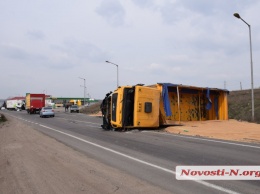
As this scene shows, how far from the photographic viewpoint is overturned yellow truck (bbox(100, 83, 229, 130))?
19.7 m

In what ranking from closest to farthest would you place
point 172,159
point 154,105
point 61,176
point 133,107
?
point 61,176, point 172,159, point 133,107, point 154,105

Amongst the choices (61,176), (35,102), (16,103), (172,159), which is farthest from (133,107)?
(16,103)

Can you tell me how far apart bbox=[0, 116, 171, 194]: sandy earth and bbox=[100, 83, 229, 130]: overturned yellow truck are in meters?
8.89

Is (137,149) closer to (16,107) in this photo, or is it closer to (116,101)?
(116,101)

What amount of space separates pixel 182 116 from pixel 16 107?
7630cm

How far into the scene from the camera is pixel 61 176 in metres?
7.70

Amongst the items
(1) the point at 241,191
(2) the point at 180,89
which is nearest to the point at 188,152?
(1) the point at 241,191

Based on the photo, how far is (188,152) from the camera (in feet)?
36.0

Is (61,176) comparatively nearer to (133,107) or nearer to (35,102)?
(133,107)

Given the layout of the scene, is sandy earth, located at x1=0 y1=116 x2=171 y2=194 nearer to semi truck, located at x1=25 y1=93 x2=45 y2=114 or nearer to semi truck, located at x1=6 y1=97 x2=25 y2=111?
semi truck, located at x1=25 y1=93 x2=45 y2=114

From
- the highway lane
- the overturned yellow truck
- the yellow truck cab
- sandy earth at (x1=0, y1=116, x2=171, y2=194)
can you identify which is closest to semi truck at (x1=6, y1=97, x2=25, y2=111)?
the overturned yellow truck

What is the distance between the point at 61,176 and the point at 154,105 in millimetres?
13214

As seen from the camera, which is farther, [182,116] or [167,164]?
[182,116]

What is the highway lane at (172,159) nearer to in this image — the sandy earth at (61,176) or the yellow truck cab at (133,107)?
the sandy earth at (61,176)
